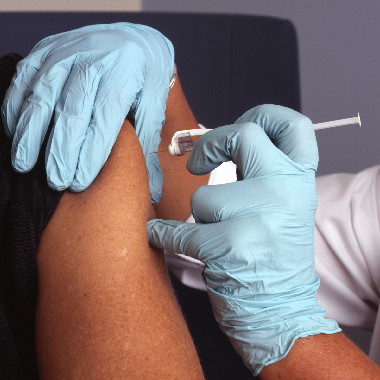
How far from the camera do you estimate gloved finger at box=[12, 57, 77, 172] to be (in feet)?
2.66

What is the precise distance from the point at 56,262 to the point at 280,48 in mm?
1467

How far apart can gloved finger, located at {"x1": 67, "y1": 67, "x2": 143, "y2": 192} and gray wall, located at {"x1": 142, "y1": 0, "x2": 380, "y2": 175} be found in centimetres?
133

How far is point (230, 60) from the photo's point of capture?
1.76 m

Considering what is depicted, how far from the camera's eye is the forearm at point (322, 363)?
67cm

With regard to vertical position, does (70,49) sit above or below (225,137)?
above

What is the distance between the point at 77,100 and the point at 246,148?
1.37 feet

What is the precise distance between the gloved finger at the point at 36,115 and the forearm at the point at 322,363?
0.70 metres

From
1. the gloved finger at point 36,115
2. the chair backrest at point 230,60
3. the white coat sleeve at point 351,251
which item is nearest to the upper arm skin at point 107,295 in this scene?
the gloved finger at point 36,115

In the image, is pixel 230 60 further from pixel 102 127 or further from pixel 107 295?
pixel 107 295

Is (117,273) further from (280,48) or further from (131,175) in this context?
(280,48)

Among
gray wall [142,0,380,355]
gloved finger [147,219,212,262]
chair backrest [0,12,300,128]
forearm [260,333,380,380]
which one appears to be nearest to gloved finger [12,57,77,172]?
gloved finger [147,219,212,262]

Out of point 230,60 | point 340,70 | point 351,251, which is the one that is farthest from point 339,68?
point 351,251

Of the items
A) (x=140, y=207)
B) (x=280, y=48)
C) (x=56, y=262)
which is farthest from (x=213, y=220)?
(x=280, y=48)

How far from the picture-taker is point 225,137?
0.80m
